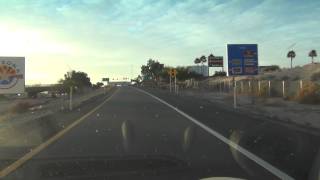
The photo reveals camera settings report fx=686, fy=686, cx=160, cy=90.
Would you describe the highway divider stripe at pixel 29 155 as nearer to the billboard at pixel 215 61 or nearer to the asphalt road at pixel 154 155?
the asphalt road at pixel 154 155

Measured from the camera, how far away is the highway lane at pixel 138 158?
1143cm

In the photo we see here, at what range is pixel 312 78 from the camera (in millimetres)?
67625

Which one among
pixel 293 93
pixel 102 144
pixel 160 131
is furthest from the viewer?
pixel 293 93

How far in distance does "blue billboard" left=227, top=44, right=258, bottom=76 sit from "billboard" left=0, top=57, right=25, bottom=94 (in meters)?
18.5

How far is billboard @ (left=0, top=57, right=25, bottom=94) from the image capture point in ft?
91.6

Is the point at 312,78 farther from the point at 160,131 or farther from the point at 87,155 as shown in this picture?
the point at 87,155

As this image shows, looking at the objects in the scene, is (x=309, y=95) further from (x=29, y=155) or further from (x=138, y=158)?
(x=29, y=155)

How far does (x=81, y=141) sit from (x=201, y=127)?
591 centimetres

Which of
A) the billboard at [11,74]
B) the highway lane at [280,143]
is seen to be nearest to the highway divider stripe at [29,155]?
the highway lane at [280,143]

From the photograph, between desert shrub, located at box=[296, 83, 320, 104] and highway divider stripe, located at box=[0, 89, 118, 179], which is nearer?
highway divider stripe, located at box=[0, 89, 118, 179]

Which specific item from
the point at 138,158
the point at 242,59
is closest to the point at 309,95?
the point at 242,59

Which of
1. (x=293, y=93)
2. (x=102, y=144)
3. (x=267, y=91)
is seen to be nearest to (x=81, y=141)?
(x=102, y=144)

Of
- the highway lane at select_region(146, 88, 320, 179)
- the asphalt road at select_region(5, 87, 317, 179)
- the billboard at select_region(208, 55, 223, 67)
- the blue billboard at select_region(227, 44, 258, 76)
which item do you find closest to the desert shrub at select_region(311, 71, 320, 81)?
the blue billboard at select_region(227, 44, 258, 76)

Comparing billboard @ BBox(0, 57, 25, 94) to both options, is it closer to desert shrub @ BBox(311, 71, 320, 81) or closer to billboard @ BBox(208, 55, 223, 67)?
desert shrub @ BBox(311, 71, 320, 81)
